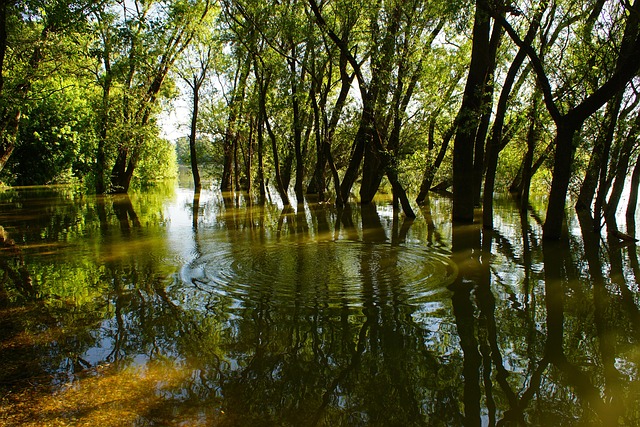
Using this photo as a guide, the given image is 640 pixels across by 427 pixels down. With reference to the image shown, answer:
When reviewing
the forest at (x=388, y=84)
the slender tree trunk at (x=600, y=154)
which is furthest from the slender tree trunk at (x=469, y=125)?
the slender tree trunk at (x=600, y=154)

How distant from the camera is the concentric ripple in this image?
7496 mm

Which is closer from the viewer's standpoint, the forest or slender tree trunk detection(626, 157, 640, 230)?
the forest

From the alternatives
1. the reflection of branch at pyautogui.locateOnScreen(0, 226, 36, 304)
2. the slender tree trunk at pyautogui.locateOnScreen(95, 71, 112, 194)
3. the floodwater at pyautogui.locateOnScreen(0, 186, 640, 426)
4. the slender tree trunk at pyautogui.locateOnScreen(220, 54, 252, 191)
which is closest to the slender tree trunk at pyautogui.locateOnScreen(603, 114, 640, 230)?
the floodwater at pyautogui.locateOnScreen(0, 186, 640, 426)

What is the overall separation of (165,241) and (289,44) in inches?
508

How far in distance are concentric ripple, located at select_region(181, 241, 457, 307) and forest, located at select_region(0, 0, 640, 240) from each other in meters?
5.03

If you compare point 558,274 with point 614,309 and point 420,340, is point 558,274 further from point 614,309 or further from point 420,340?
point 420,340

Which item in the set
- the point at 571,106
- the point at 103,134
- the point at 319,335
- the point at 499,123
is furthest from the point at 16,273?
the point at 103,134

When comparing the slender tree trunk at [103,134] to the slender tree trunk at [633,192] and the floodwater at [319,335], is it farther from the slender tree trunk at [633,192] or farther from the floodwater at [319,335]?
the slender tree trunk at [633,192]

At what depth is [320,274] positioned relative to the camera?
894cm

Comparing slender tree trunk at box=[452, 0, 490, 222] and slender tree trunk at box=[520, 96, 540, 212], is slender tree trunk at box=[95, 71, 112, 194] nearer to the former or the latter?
slender tree trunk at box=[452, 0, 490, 222]

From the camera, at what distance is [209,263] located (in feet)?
32.8

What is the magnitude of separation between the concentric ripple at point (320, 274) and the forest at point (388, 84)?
5.03 m

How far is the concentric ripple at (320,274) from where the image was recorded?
24.6ft

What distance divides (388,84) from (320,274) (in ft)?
36.6
